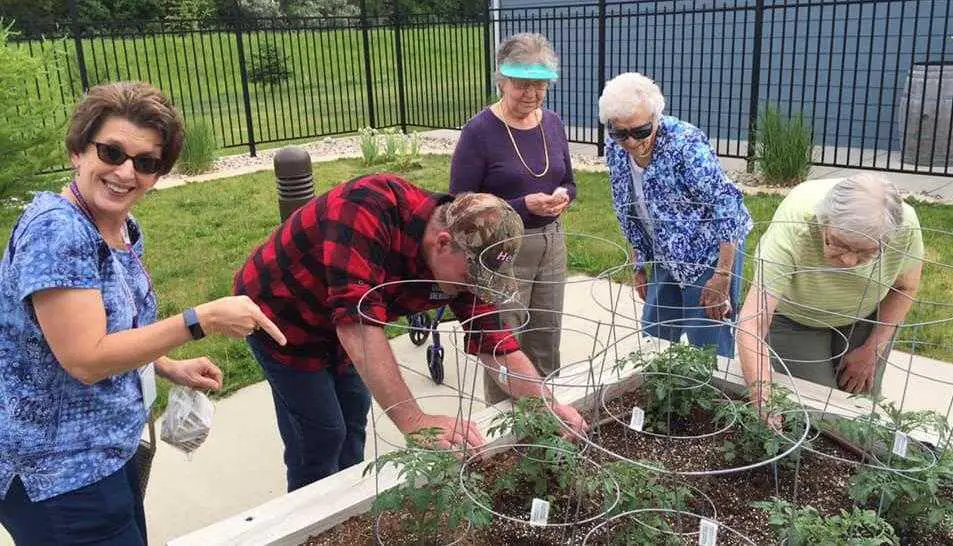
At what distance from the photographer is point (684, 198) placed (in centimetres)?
273

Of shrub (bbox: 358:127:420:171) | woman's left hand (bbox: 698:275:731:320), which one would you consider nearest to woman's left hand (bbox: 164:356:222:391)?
woman's left hand (bbox: 698:275:731:320)

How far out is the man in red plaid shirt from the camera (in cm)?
175

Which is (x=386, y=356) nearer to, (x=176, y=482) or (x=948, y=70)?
(x=176, y=482)

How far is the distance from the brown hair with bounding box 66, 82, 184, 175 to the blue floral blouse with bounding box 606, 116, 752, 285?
1.64m

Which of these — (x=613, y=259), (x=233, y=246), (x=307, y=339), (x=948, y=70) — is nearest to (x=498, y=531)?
(x=307, y=339)

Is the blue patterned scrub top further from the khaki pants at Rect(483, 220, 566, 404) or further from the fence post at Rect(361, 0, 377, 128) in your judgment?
the fence post at Rect(361, 0, 377, 128)

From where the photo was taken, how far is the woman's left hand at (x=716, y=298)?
2.75m

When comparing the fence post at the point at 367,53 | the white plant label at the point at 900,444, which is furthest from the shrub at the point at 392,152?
the white plant label at the point at 900,444

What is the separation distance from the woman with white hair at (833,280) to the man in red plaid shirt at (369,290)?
746 mm

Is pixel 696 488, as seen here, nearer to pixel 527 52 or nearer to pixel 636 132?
pixel 636 132

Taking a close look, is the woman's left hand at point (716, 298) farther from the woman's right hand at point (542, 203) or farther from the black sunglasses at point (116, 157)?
the black sunglasses at point (116, 157)

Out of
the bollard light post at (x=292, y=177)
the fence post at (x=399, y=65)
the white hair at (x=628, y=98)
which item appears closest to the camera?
the white hair at (x=628, y=98)

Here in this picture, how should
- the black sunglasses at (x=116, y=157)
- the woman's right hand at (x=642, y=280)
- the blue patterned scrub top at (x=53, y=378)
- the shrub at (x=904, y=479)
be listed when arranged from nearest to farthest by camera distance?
the blue patterned scrub top at (x=53, y=378), the black sunglasses at (x=116, y=157), the shrub at (x=904, y=479), the woman's right hand at (x=642, y=280)

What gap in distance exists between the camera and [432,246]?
5.92 ft
